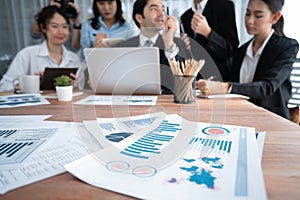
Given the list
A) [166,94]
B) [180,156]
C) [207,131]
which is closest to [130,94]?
[166,94]

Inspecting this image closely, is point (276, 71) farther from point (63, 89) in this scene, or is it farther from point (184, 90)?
point (63, 89)

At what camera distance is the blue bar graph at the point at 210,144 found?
1.50ft

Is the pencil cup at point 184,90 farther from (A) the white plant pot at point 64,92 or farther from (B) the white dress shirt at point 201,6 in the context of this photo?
(B) the white dress shirt at point 201,6

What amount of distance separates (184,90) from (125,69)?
270 millimetres

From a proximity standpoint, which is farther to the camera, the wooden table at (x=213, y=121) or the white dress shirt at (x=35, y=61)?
the white dress shirt at (x=35, y=61)

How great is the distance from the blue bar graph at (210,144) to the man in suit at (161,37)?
1.48ft

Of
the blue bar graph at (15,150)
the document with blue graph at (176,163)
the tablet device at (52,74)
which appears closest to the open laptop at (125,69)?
the tablet device at (52,74)

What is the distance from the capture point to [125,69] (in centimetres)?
102

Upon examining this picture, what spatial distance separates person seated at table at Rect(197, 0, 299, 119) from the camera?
121 centimetres

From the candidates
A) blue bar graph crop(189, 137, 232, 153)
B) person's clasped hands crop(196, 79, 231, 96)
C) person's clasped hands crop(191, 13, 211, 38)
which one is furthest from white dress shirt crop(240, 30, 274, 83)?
blue bar graph crop(189, 137, 232, 153)

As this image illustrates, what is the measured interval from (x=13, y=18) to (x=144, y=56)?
202 centimetres

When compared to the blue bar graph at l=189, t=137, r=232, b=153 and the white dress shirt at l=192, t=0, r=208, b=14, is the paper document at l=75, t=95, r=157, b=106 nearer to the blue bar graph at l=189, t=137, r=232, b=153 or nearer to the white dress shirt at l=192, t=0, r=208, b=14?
the blue bar graph at l=189, t=137, r=232, b=153

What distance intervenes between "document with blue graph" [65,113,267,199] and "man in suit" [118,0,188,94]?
0.43m

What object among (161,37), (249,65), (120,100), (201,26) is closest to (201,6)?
(201,26)
